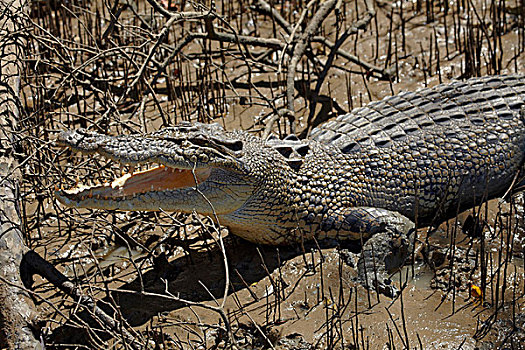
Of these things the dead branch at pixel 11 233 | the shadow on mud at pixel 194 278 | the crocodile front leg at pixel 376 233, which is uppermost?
the dead branch at pixel 11 233

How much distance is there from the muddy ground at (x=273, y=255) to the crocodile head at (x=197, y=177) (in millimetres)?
270

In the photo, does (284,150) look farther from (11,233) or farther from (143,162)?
(11,233)

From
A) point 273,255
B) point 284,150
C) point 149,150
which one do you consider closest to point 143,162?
point 149,150

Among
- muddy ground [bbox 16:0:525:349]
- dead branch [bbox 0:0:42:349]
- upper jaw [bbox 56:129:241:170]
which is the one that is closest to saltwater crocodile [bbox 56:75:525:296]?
upper jaw [bbox 56:129:241:170]

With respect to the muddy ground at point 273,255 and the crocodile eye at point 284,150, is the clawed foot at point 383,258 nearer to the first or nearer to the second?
the muddy ground at point 273,255

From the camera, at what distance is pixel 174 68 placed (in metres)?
6.63

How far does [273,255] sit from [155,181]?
0.92 m

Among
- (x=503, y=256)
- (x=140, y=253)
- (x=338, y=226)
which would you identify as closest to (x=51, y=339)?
(x=140, y=253)

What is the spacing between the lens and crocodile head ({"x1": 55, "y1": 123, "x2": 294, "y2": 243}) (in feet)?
12.5

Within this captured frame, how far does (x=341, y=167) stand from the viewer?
4453 millimetres

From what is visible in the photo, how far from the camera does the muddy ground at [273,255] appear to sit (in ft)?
11.9

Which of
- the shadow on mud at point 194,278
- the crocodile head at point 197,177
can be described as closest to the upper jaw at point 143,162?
the crocodile head at point 197,177

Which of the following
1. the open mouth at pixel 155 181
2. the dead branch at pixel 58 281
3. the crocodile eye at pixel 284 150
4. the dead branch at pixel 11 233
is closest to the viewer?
the dead branch at pixel 11 233

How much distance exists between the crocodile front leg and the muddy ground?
3.6 inches
